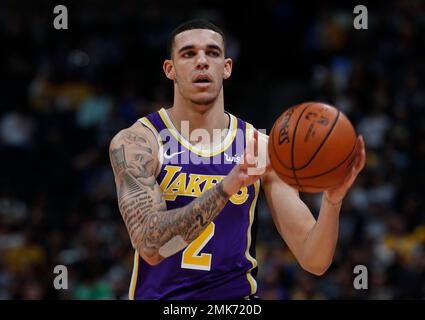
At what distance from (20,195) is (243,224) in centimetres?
831

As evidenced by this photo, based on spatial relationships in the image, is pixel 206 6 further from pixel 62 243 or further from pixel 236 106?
pixel 62 243

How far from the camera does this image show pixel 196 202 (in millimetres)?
4402

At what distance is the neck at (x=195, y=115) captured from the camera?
5.30m

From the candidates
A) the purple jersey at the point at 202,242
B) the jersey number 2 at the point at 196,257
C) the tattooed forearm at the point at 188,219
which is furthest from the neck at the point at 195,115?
the tattooed forearm at the point at 188,219

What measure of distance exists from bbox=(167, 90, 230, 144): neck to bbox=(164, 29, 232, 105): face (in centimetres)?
7

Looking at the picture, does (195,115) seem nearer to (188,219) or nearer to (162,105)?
(188,219)

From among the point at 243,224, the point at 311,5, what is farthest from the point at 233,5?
the point at 243,224

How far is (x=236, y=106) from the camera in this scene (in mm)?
14188

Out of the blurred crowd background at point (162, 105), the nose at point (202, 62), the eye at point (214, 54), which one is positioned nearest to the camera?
the nose at point (202, 62)

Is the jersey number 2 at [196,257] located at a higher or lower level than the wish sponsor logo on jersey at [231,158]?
lower

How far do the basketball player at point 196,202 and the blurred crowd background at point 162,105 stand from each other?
4.84m

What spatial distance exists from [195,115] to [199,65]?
39 cm

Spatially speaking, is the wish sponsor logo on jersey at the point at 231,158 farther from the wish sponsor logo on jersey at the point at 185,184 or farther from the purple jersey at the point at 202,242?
the wish sponsor logo on jersey at the point at 185,184

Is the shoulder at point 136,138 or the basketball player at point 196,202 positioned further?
Answer: the shoulder at point 136,138
